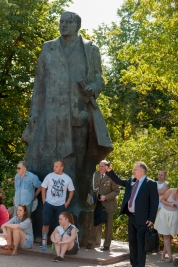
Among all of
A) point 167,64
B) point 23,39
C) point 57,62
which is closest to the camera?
point 57,62

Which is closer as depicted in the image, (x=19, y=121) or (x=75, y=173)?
(x=75, y=173)

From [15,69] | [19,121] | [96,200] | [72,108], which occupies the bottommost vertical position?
[96,200]

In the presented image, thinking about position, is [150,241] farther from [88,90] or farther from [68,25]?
[68,25]

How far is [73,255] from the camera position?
10.3 metres

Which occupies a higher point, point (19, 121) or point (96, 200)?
point (19, 121)

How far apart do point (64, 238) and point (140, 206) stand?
148 cm

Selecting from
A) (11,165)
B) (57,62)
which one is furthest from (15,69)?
(57,62)

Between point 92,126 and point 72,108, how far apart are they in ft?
1.71

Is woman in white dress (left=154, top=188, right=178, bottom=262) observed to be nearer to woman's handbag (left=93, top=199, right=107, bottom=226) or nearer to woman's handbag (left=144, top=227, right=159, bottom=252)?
woman's handbag (left=93, top=199, right=107, bottom=226)

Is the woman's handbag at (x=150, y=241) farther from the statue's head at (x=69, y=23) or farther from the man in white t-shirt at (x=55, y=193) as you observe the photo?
the statue's head at (x=69, y=23)

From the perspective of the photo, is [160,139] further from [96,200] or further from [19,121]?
[96,200]

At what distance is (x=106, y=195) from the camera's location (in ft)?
36.8

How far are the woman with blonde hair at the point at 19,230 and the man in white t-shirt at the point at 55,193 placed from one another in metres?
0.36

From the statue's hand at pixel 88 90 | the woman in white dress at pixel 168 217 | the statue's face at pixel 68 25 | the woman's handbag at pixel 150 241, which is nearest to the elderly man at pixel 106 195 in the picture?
the woman in white dress at pixel 168 217
